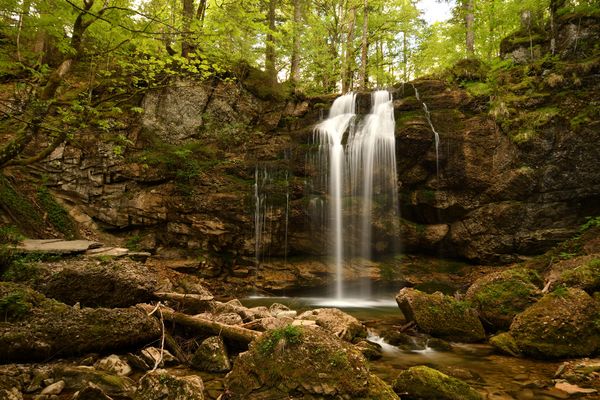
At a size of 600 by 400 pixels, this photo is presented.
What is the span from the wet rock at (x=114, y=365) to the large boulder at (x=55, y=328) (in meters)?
0.25

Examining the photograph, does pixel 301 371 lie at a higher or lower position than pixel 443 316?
higher

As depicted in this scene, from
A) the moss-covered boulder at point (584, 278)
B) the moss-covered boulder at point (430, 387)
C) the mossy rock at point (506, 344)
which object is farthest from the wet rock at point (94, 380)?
the moss-covered boulder at point (584, 278)

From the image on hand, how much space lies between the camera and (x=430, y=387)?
12.9ft

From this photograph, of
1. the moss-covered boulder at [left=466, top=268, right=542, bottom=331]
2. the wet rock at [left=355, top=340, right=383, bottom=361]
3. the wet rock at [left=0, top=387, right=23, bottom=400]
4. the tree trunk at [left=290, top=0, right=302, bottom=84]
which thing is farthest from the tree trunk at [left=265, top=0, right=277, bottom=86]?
the wet rock at [left=0, top=387, right=23, bottom=400]

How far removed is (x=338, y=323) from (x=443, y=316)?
2.05 metres

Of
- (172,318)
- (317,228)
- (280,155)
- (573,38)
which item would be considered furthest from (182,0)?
(573,38)

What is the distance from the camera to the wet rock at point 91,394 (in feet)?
11.3

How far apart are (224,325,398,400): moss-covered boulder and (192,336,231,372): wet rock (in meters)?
0.95

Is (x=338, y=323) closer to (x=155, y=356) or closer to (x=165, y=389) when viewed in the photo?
(x=155, y=356)

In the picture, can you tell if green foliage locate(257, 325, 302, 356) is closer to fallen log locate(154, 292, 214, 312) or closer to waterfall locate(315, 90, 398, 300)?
fallen log locate(154, 292, 214, 312)

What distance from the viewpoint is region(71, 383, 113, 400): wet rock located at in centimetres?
344

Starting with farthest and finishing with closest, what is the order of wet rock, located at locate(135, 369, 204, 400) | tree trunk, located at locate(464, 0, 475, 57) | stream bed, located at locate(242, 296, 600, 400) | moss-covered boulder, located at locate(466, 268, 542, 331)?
tree trunk, located at locate(464, 0, 475, 57) → moss-covered boulder, located at locate(466, 268, 542, 331) → stream bed, located at locate(242, 296, 600, 400) → wet rock, located at locate(135, 369, 204, 400)

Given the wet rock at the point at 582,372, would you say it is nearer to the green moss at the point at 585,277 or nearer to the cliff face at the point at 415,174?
the green moss at the point at 585,277

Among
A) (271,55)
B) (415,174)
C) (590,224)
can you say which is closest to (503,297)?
(590,224)
